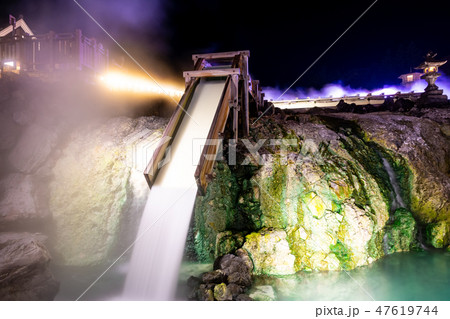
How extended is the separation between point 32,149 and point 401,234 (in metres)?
9.43

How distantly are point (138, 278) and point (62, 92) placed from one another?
633cm

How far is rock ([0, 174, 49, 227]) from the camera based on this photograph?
6.12m

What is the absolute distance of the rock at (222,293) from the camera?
4.37 m

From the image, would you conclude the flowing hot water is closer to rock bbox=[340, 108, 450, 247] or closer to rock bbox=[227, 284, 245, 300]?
rock bbox=[227, 284, 245, 300]

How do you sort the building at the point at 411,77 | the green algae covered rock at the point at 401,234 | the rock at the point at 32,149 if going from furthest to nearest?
the building at the point at 411,77
the rock at the point at 32,149
the green algae covered rock at the point at 401,234

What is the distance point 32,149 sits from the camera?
681cm

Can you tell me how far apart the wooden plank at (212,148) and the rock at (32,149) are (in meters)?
4.83

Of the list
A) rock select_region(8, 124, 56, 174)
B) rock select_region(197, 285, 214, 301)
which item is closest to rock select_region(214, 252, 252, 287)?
rock select_region(197, 285, 214, 301)

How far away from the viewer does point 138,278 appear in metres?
4.98

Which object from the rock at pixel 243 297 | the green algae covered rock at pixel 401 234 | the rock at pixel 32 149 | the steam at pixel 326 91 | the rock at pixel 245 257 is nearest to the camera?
the rock at pixel 243 297
